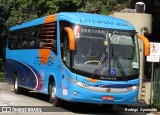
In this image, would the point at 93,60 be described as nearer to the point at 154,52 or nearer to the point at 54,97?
the point at 54,97

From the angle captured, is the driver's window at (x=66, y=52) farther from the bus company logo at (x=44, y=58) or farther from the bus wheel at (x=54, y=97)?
the bus wheel at (x=54, y=97)

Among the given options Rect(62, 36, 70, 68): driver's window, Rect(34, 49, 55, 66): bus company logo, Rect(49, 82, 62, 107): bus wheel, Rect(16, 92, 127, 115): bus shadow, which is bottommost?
Rect(16, 92, 127, 115): bus shadow

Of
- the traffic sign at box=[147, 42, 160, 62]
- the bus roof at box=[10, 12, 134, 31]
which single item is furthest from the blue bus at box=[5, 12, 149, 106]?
the traffic sign at box=[147, 42, 160, 62]

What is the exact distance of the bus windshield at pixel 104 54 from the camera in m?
14.2

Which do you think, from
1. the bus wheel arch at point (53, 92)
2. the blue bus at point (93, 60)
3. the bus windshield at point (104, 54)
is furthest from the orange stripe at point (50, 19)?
the bus windshield at point (104, 54)

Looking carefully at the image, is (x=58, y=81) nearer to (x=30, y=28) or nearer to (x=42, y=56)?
(x=42, y=56)

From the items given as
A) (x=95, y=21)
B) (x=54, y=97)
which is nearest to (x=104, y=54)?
(x=95, y=21)

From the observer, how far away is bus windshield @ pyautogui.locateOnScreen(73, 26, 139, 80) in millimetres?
14188

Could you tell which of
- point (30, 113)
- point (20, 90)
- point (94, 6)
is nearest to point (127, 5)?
point (94, 6)

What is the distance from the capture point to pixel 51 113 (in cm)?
1415

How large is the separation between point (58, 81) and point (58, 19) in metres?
2.29

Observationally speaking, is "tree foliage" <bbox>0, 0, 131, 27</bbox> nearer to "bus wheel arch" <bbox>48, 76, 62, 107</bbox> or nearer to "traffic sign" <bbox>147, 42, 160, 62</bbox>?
"traffic sign" <bbox>147, 42, 160, 62</bbox>

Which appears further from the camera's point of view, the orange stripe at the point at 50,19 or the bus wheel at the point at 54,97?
the orange stripe at the point at 50,19

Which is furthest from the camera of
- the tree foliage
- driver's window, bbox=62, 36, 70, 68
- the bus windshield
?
the tree foliage
